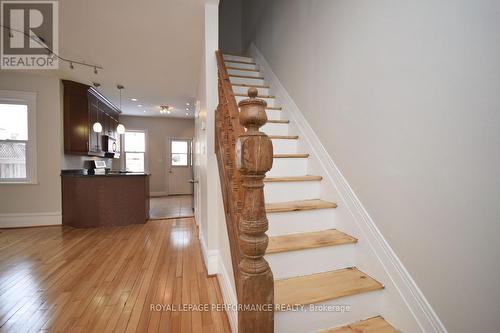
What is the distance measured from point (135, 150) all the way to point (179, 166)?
5.24 ft

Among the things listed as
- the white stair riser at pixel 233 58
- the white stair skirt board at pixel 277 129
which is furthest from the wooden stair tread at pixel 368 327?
the white stair riser at pixel 233 58

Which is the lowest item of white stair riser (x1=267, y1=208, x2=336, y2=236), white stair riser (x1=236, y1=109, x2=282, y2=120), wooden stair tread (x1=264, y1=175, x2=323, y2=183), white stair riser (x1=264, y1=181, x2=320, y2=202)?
white stair riser (x1=267, y1=208, x2=336, y2=236)

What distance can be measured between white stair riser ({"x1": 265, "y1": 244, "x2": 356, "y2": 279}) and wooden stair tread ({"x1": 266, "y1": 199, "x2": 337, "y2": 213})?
0.31 m

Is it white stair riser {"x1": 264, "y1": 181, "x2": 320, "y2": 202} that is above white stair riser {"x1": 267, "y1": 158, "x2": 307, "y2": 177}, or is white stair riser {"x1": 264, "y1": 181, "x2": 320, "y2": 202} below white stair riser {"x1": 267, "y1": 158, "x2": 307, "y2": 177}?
below

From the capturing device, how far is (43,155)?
4.12 metres

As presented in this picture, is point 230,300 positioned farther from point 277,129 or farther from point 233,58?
point 233,58

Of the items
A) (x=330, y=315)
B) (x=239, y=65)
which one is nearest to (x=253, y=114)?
(x=330, y=315)

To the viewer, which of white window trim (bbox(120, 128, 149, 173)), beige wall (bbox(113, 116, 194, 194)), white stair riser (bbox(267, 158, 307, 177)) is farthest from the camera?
beige wall (bbox(113, 116, 194, 194))

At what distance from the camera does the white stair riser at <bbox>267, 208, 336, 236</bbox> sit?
160 cm

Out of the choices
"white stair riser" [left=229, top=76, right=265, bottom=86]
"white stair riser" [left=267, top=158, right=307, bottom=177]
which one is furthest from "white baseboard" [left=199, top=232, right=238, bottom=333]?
"white stair riser" [left=229, top=76, right=265, bottom=86]

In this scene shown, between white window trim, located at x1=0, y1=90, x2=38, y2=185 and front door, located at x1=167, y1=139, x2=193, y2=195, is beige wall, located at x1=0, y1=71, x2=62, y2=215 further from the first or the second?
front door, located at x1=167, y1=139, x2=193, y2=195

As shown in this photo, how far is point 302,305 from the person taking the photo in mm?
1157

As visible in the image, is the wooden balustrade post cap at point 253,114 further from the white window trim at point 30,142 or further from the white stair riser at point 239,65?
the white window trim at point 30,142

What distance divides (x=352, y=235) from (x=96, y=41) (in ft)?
12.4
